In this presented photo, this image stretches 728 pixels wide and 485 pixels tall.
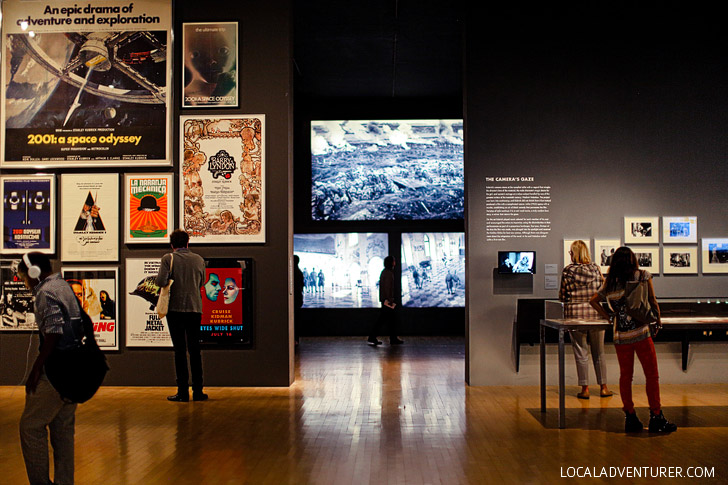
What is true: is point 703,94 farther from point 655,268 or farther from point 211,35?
point 211,35

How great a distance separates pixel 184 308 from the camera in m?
6.87

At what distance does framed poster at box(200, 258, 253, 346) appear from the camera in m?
7.62

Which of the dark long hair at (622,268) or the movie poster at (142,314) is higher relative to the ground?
the dark long hair at (622,268)

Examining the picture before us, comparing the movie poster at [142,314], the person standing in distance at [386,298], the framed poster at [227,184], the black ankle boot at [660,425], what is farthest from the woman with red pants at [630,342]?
the person standing in distance at [386,298]

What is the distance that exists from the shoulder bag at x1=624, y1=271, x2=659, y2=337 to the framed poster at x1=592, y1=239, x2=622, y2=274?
7.74 ft

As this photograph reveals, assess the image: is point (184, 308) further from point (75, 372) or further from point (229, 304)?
point (75, 372)

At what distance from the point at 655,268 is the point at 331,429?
4354mm

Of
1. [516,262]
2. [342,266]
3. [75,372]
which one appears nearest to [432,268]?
[342,266]

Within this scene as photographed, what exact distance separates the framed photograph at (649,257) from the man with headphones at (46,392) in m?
6.14

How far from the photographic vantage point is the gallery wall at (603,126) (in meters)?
7.77

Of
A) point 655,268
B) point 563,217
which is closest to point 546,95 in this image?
point 563,217

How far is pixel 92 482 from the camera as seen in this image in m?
4.21

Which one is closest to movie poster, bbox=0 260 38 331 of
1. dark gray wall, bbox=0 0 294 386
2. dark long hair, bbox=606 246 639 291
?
dark gray wall, bbox=0 0 294 386

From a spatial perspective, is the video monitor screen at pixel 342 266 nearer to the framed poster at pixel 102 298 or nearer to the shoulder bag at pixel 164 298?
the framed poster at pixel 102 298
